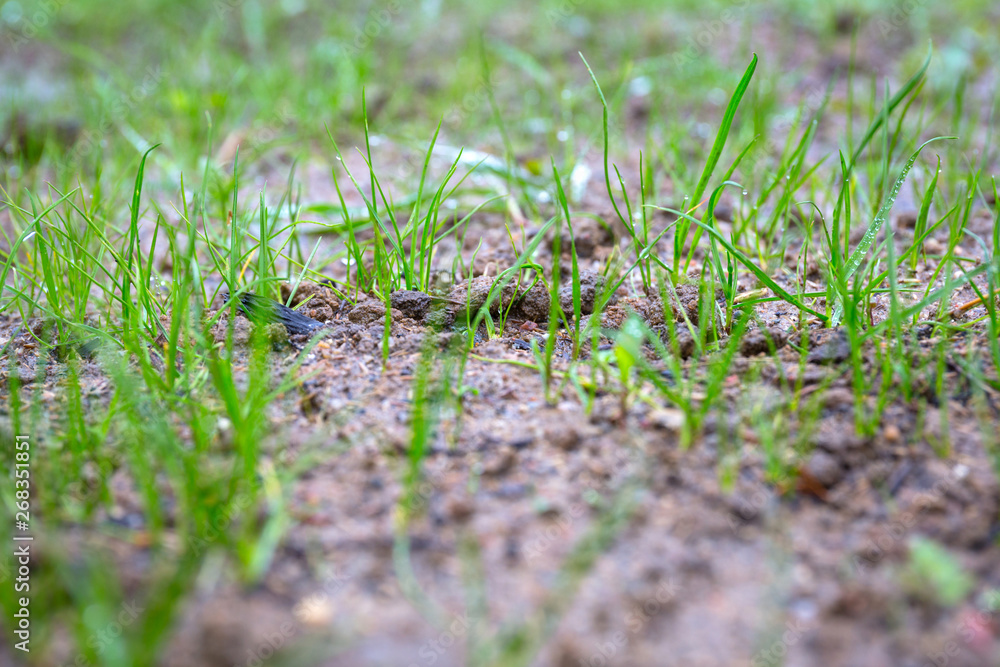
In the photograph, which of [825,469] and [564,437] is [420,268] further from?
[825,469]

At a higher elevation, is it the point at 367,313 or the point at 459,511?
the point at 367,313

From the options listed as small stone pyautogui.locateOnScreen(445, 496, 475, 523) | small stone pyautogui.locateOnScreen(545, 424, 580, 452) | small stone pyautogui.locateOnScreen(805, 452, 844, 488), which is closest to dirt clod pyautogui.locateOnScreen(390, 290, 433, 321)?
small stone pyautogui.locateOnScreen(545, 424, 580, 452)

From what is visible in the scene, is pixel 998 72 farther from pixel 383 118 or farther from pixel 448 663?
pixel 448 663

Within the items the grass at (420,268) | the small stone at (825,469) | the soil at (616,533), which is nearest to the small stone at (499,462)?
the soil at (616,533)

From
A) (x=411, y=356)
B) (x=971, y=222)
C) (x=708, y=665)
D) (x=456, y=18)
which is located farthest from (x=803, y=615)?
(x=456, y=18)

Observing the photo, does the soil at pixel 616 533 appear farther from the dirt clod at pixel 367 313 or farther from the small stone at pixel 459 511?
the dirt clod at pixel 367 313

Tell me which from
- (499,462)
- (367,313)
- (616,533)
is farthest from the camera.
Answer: (367,313)

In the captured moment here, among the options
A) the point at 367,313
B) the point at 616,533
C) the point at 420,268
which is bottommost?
the point at 616,533

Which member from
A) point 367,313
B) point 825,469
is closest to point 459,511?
point 825,469

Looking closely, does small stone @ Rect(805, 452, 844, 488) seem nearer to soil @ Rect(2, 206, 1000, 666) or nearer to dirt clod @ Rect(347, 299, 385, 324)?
soil @ Rect(2, 206, 1000, 666)
